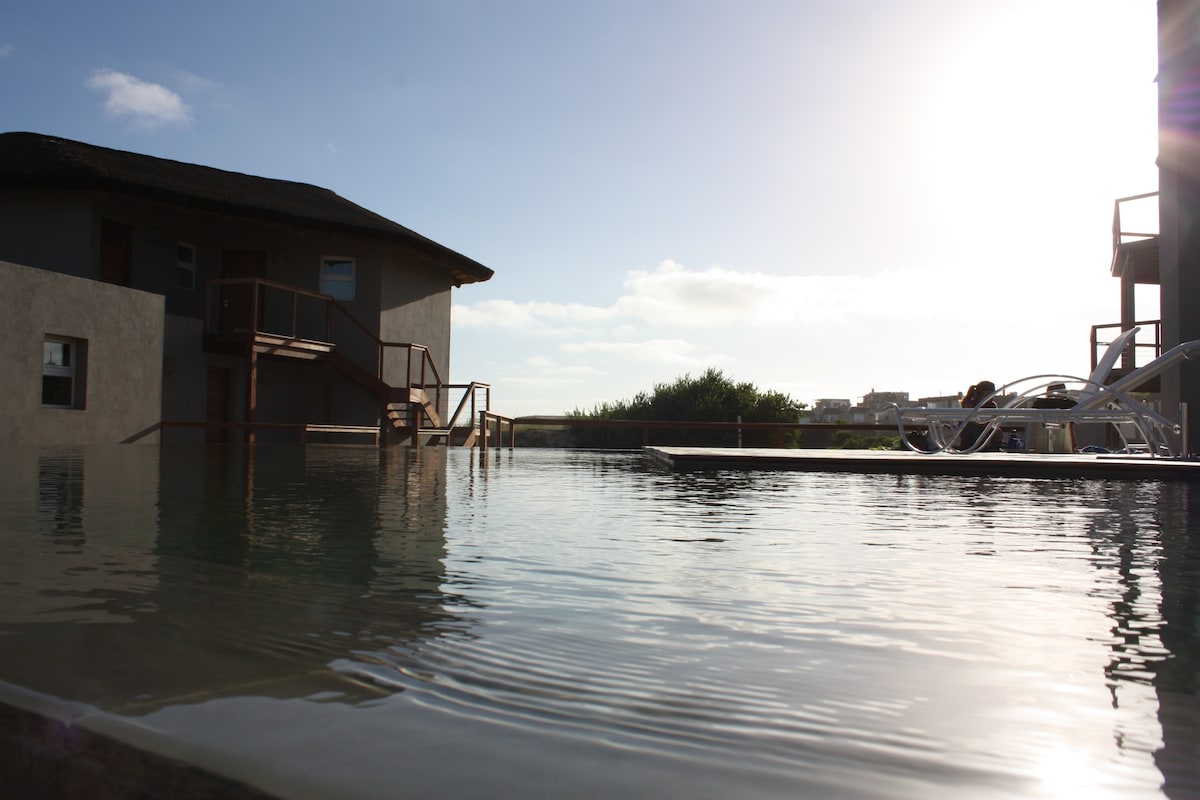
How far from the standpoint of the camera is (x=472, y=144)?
17703 millimetres

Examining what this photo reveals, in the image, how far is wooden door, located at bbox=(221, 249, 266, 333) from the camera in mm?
17891

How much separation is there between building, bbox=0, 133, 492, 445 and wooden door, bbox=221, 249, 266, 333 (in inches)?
1.1

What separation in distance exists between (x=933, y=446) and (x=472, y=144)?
10.8 meters

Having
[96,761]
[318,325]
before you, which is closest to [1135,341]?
[318,325]

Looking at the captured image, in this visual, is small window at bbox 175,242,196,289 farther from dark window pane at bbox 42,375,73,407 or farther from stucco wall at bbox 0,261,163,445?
dark window pane at bbox 42,375,73,407

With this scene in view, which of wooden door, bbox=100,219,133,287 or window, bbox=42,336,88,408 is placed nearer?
window, bbox=42,336,88,408

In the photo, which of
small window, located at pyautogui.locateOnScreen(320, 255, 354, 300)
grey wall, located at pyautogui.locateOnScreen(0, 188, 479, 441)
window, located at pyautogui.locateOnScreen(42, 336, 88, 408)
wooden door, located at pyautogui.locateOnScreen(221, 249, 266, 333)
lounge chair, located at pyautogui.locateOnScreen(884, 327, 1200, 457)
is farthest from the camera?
small window, located at pyautogui.locateOnScreen(320, 255, 354, 300)

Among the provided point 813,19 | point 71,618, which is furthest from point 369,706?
point 813,19

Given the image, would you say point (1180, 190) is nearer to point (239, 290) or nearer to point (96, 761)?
point (96, 761)

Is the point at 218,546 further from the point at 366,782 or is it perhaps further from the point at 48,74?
the point at 48,74

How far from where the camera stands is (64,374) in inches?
494

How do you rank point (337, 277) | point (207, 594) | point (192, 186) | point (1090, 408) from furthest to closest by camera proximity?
1. point (337, 277)
2. point (192, 186)
3. point (1090, 408)
4. point (207, 594)

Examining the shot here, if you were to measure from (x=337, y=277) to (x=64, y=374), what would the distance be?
24.7 feet

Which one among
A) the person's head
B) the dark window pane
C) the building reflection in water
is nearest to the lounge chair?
the person's head
